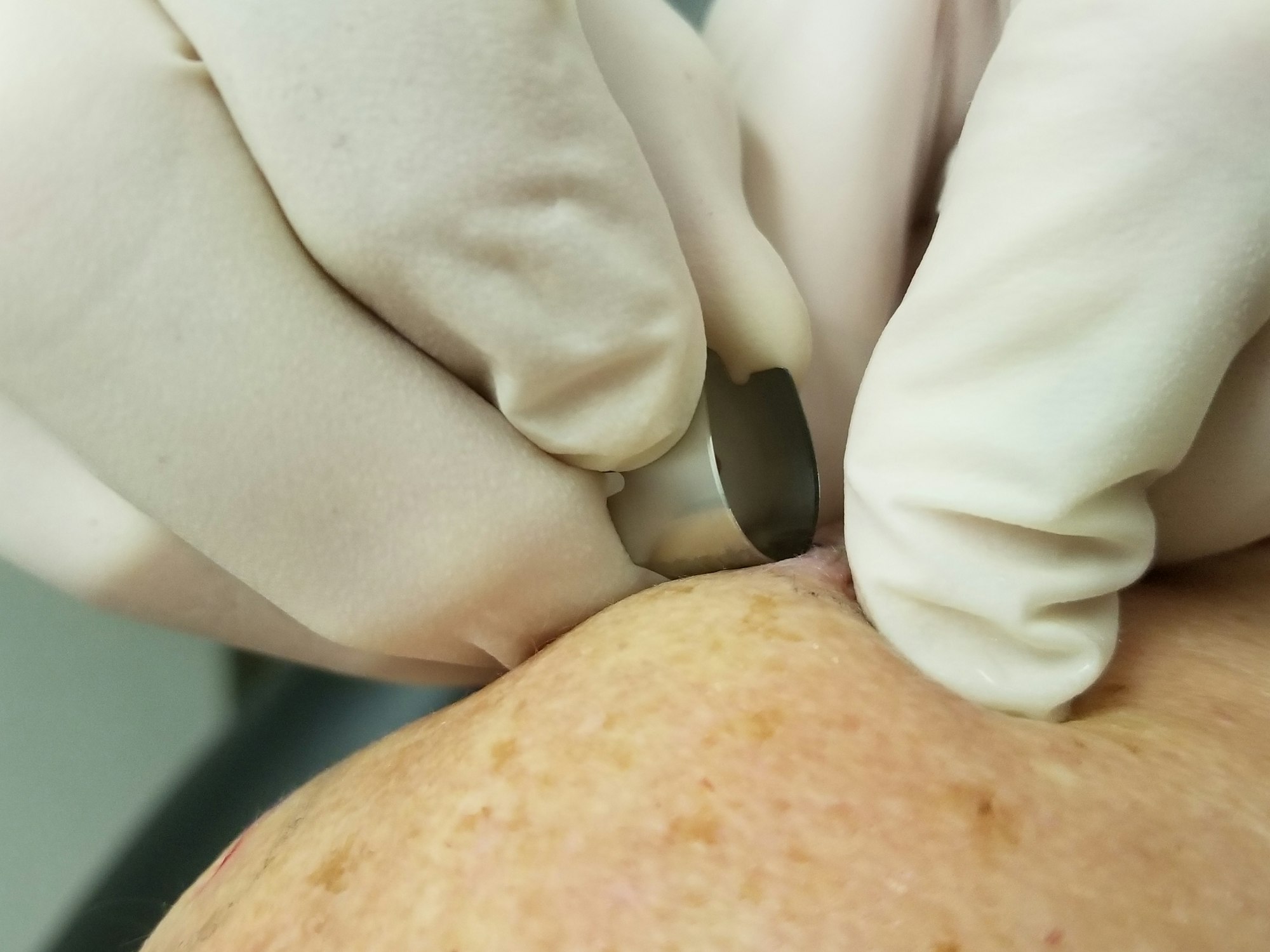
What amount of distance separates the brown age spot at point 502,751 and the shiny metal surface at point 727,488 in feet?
0.39

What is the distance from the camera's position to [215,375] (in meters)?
0.32

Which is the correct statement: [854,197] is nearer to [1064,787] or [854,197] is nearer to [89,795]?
[1064,787]

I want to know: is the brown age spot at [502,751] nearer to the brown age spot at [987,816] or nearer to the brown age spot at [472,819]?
the brown age spot at [472,819]

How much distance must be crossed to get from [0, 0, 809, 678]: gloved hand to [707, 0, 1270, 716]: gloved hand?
0.32ft

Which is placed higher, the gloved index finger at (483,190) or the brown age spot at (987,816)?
the gloved index finger at (483,190)

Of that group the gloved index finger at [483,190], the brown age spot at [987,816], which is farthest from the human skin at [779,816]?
the gloved index finger at [483,190]

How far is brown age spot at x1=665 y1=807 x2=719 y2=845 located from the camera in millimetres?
275

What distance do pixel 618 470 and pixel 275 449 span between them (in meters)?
0.14

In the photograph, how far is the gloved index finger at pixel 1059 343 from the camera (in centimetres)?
31

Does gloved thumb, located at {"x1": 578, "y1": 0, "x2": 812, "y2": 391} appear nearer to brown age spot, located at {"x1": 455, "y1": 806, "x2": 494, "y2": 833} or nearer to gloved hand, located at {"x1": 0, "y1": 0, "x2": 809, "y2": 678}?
gloved hand, located at {"x1": 0, "y1": 0, "x2": 809, "y2": 678}

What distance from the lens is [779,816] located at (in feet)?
0.91

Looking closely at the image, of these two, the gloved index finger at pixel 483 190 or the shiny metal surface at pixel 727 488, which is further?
the shiny metal surface at pixel 727 488

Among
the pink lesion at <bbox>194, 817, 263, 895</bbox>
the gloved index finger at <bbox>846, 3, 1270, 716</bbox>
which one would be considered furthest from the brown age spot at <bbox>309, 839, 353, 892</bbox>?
the gloved index finger at <bbox>846, 3, 1270, 716</bbox>

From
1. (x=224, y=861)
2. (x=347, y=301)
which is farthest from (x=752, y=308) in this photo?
(x=224, y=861)
